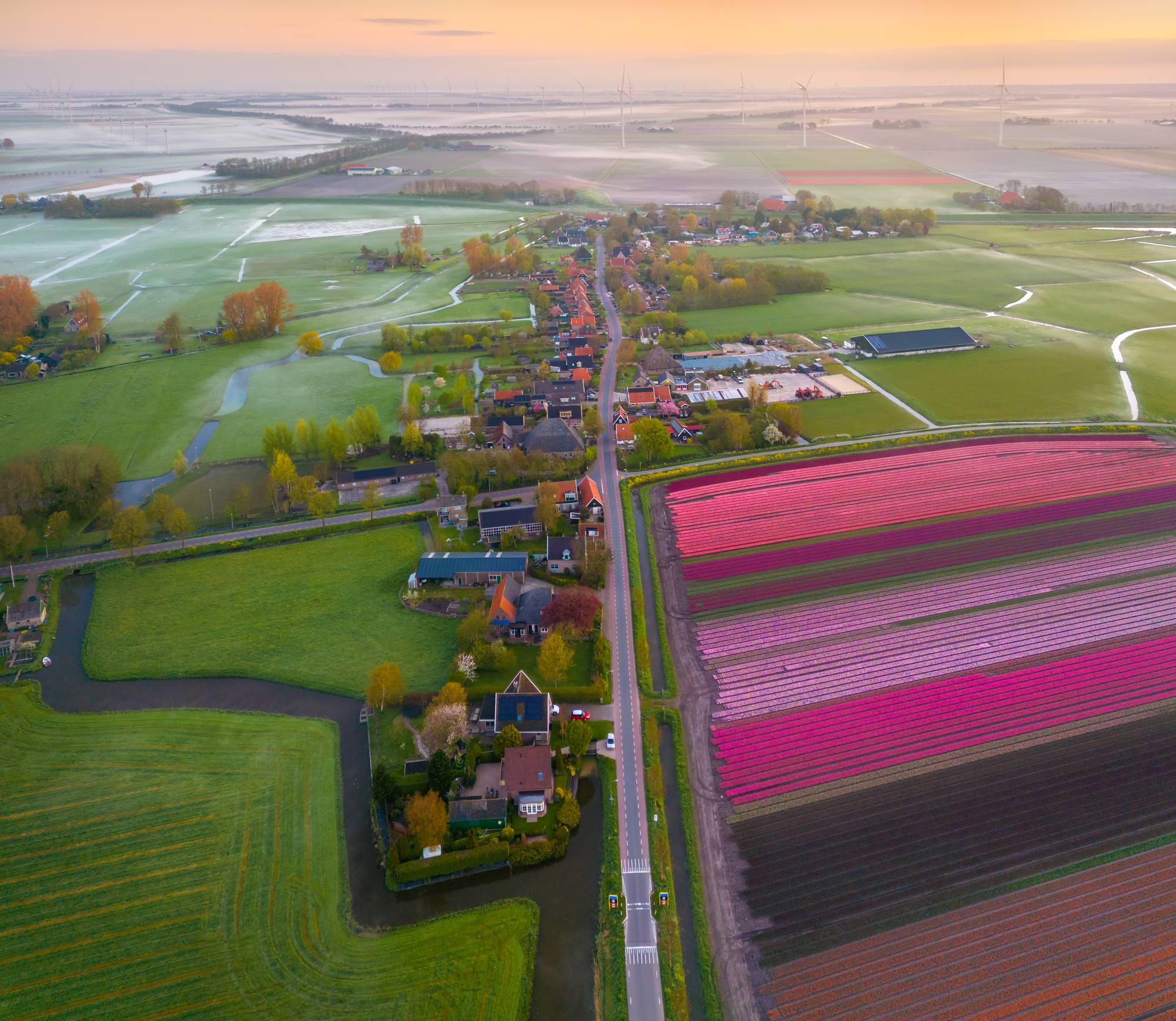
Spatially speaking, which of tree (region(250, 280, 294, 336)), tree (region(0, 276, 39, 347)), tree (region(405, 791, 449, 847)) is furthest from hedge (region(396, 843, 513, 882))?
tree (region(0, 276, 39, 347))

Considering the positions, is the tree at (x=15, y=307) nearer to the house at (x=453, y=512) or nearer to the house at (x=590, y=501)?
the house at (x=453, y=512)

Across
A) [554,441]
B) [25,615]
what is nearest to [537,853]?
[25,615]

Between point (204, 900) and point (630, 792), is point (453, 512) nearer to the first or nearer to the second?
point (630, 792)

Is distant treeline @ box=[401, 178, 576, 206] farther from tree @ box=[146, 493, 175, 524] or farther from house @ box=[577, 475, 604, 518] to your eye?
tree @ box=[146, 493, 175, 524]

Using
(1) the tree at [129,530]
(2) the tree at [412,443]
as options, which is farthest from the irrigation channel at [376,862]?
(2) the tree at [412,443]

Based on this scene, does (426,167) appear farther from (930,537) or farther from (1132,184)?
(930,537)

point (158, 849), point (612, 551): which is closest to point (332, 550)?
point (612, 551)
